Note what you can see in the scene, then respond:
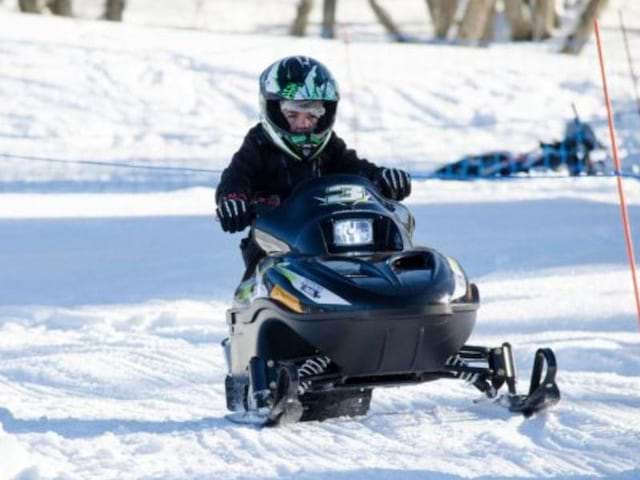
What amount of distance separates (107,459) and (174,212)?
13.2 metres

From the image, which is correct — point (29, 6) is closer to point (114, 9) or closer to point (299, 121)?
point (114, 9)

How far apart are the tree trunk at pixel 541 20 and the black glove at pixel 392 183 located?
3160cm

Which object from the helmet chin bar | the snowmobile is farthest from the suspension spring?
the helmet chin bar

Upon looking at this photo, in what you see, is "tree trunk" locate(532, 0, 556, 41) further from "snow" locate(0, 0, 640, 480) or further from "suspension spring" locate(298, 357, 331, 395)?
"suspension spring" locate(298, 357, 331, 395)

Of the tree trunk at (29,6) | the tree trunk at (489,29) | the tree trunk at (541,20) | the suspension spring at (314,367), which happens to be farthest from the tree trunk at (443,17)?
the suspension spring at (314,367)

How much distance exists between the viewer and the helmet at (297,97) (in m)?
8.05

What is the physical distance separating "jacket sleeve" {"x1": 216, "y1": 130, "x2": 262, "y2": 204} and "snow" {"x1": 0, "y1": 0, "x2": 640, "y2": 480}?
1.09 metres

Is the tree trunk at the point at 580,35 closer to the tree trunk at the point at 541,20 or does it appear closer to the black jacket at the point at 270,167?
the tree trunk at the point at 541,20

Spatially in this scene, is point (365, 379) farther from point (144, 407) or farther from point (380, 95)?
point (380, 95)

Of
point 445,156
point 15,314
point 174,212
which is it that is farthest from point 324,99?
point 445,156

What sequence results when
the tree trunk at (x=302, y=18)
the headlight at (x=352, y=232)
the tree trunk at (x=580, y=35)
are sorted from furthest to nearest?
the tree trunk at (x=302, y=18)
the tree trunk at (x=580, y=35)
the headlight at (x=352, y=232)

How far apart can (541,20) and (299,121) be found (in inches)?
1259

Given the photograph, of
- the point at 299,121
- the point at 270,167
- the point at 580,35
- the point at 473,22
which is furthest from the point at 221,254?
the point at 580,35

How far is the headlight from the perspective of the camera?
739 cm
